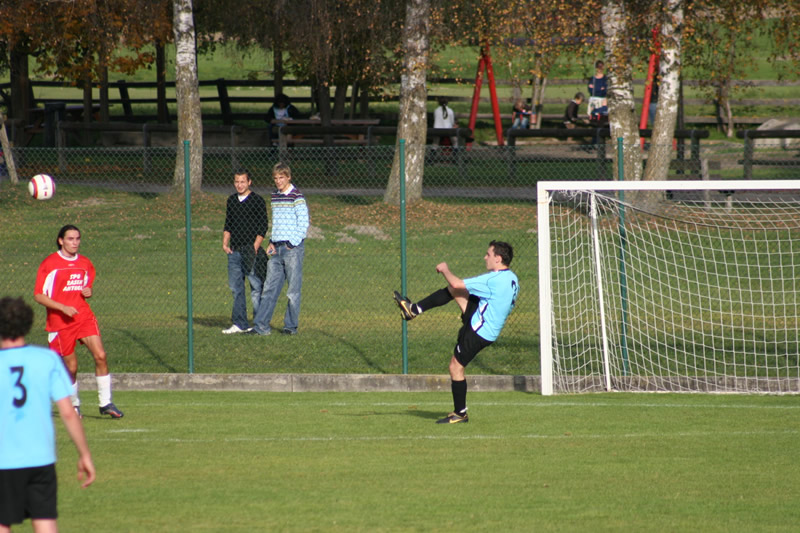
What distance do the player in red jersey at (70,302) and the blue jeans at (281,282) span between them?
134 inches

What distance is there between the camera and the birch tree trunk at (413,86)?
20391mm

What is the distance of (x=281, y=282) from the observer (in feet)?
41.1

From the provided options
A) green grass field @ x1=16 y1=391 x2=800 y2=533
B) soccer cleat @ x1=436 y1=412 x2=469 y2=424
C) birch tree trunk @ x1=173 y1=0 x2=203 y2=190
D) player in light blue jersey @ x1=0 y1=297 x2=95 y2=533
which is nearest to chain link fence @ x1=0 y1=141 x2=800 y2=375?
birch tree trunk @ x1=173 y1=0 x2=203 y2=190

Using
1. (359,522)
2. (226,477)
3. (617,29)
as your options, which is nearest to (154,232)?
(617,29)

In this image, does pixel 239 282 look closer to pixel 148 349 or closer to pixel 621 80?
pixel 148 349

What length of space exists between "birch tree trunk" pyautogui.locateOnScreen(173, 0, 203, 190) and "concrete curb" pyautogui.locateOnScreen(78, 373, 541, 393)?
10056 mm

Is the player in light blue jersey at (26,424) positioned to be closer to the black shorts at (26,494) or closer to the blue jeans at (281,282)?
the black shorts at (26,494)

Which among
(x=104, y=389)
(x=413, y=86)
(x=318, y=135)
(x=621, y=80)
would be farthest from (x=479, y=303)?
(x=318, y=135)

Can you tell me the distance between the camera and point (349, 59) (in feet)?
83.0

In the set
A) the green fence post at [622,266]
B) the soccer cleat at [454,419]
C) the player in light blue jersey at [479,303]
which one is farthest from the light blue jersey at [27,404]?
the green fence post at [622,266]

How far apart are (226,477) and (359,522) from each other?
1.39 m

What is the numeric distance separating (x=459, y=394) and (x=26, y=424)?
4.48 metres

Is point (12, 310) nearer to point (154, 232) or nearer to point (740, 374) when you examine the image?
point (740, 374)

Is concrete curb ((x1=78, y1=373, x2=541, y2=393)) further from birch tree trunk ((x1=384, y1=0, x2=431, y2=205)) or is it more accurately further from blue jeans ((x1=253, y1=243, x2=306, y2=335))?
birch tree trunk ((x1=384, y1=0, x2=431, y2=205))
